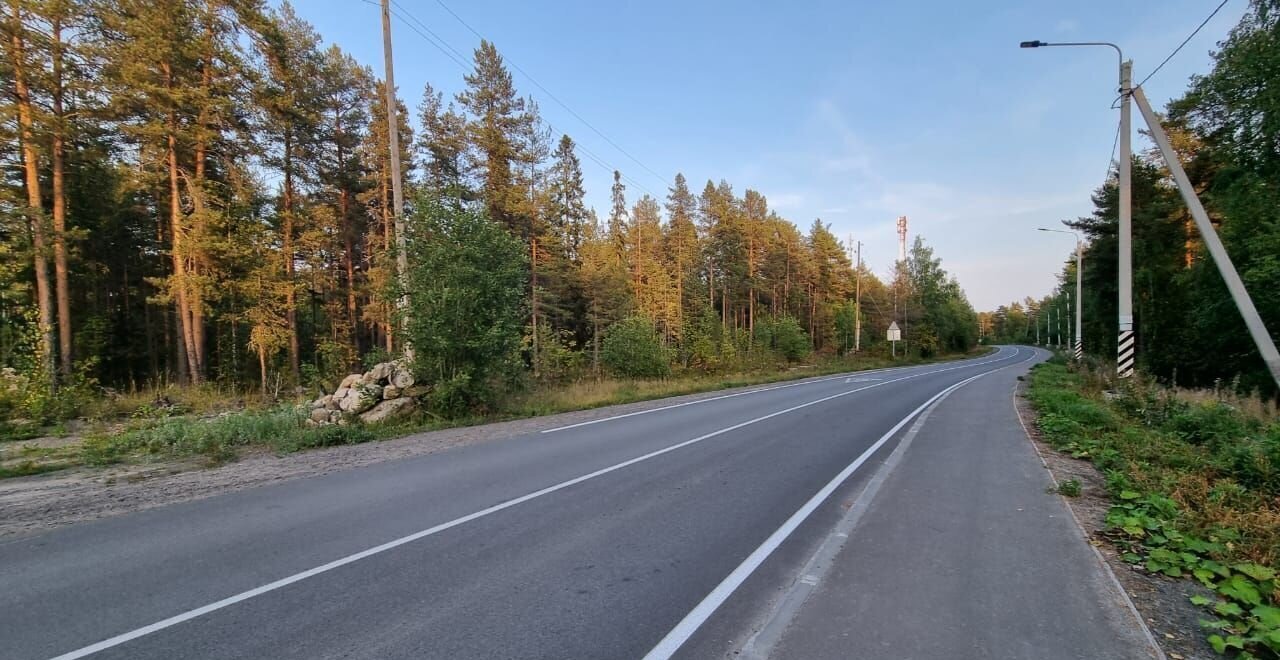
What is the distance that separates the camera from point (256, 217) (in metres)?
20.3

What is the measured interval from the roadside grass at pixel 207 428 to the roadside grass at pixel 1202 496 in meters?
11.4

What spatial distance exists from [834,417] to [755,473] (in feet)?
21.0

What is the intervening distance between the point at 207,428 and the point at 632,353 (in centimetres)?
1685

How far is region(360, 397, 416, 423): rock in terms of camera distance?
11750 mm

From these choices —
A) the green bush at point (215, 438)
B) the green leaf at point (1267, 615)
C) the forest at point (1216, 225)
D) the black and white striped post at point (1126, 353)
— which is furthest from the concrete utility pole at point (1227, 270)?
the green bush at point (215, 438)

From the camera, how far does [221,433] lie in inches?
A: 386

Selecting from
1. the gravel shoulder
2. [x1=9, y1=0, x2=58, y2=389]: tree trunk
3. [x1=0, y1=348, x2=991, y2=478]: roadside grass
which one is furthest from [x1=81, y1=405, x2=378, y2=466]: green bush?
[x1=9, y1=0, x2=58, y2=389]: tree trunk

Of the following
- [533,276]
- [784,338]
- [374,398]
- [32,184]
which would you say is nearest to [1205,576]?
[374,398]

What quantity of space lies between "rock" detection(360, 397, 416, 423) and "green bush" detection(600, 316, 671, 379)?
13.3m

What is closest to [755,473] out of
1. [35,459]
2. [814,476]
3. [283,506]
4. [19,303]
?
[814,476]

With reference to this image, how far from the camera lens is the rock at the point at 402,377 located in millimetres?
12461

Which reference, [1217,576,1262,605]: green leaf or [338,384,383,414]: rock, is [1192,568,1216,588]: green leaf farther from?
[338,384,383,414]: rock

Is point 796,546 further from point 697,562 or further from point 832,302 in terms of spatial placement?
point 832,302

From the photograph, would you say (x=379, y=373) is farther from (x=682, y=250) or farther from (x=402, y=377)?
(x=682, y=250)
